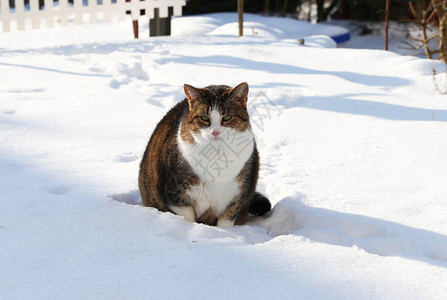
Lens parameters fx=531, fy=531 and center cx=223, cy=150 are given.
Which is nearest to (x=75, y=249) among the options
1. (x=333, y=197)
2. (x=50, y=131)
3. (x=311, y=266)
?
(x=311, y=266)

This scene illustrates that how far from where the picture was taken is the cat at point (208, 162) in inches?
101

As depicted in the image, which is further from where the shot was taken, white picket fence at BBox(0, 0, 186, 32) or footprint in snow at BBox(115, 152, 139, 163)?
white picket fence at BBox(0, 0, 186, 32)

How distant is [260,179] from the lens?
334cm

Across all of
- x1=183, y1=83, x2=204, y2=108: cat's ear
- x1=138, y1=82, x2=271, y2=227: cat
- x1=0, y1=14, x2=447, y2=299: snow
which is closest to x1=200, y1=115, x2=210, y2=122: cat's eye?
x1=138, y1=82, x2=271, y2=227: cat

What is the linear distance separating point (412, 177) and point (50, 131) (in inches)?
96.6

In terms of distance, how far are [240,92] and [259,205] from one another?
0.62 meters

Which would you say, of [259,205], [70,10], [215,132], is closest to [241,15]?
[70,10]

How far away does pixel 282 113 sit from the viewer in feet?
14.2

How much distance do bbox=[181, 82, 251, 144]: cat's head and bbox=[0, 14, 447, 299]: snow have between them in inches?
17.6

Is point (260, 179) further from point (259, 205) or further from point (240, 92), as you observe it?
point (240, 92)

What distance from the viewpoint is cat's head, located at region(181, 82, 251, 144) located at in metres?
2.57

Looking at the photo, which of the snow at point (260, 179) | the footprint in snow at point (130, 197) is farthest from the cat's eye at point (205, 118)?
the footprint in snow at point (130, 197)

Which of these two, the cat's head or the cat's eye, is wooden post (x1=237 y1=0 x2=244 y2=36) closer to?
the cat's head

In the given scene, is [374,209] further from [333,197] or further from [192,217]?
[192,217]
